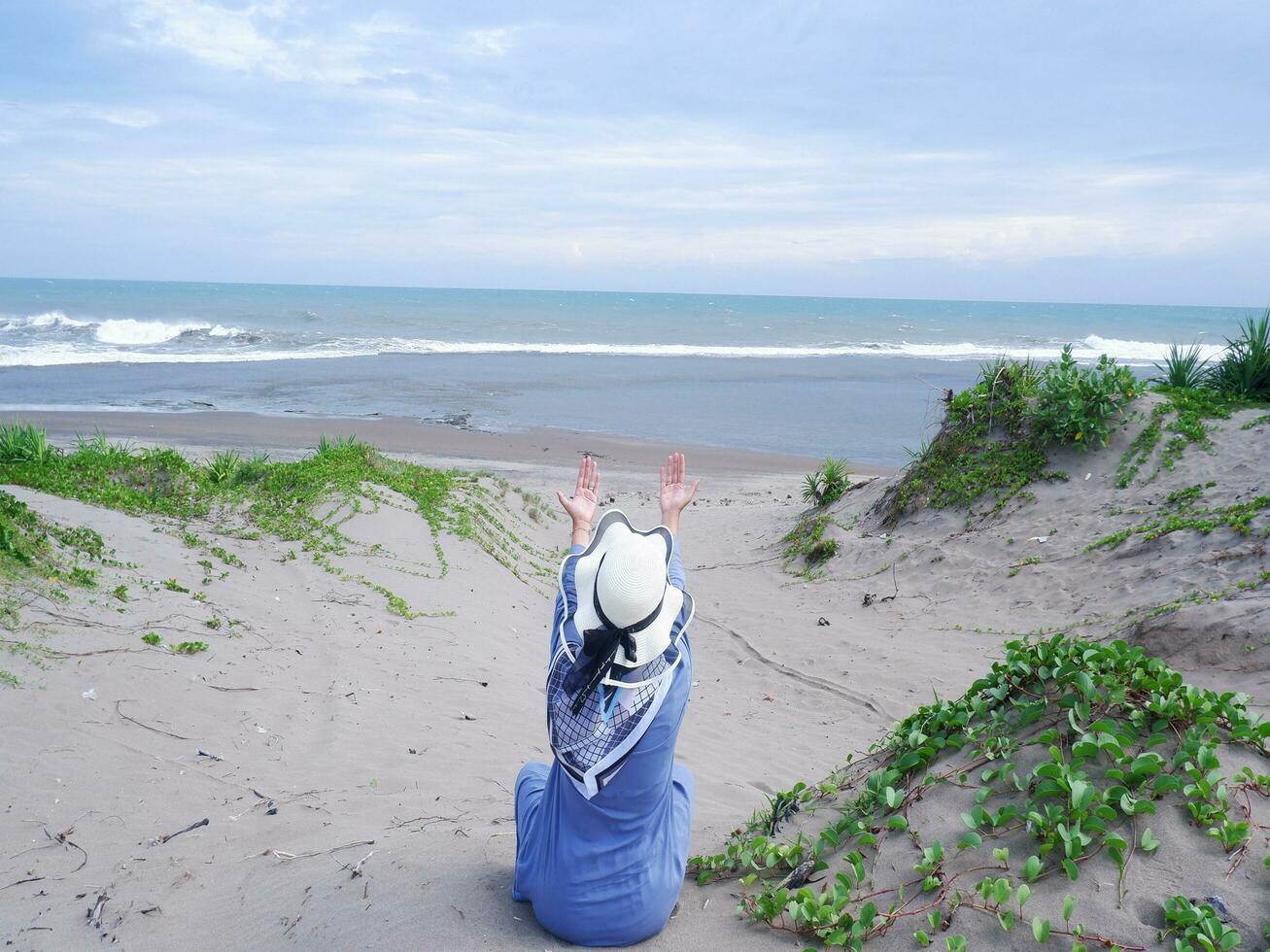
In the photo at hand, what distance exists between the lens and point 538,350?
39.6m

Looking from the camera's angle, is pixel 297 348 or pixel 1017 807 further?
pixel 297 348

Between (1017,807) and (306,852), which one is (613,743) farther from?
(306,852)

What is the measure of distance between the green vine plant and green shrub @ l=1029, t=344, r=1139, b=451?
6.16 m

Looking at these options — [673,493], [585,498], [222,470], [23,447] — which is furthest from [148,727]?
[23,447]

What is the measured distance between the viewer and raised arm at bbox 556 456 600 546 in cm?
326

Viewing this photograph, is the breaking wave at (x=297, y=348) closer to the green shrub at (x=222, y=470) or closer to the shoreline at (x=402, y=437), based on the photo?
the shoreline at (x=402, y=437)

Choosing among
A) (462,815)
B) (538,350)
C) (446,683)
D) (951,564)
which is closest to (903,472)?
(951,564)

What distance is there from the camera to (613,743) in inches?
103

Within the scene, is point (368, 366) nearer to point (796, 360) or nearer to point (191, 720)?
point (796, 360)

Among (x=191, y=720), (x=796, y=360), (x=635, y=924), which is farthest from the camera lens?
(x=796, y=360)

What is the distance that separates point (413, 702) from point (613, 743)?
323 cm

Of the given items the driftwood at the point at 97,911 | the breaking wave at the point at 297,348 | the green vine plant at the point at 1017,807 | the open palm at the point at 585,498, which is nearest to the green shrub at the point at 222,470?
the driftwood at the point at 97,911

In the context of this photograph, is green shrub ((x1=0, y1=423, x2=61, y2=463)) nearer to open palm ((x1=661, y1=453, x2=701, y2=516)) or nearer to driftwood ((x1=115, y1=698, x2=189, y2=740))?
driftwood ((x1=115, y1=698, x2=189, y2=740))

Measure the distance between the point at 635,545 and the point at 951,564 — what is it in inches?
261
